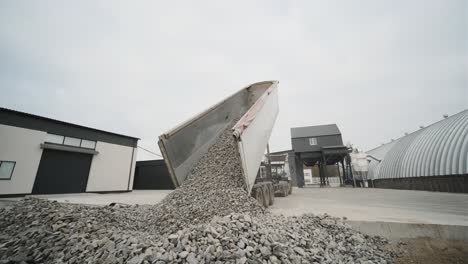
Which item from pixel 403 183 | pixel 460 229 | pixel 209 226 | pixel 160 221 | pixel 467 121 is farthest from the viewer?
pixel 403 183

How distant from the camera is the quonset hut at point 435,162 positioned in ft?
27.9

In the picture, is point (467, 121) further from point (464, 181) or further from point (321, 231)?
point (321, 231)

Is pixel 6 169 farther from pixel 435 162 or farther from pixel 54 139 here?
pixel 435 162

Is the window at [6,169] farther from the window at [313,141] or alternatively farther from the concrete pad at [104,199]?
the window at [313,141]

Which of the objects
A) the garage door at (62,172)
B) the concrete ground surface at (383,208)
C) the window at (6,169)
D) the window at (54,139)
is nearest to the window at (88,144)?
the garage door at (62,172)

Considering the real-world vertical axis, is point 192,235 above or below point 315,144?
below

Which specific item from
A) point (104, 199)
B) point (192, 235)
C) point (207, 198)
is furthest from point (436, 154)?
point (104, 199)

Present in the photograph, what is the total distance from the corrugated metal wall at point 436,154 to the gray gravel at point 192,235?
11.2 metres

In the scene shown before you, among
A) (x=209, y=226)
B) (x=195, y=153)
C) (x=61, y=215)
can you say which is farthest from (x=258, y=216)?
(x=61, y=215)

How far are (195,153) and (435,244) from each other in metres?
4.13

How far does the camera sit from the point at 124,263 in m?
1.65

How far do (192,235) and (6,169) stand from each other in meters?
10.8

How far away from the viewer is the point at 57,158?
909 cm

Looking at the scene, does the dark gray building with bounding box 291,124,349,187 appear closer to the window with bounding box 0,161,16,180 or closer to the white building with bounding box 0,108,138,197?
the white building with bounding box 0,108,138,197
